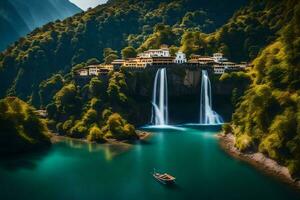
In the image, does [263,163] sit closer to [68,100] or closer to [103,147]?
[103,147]

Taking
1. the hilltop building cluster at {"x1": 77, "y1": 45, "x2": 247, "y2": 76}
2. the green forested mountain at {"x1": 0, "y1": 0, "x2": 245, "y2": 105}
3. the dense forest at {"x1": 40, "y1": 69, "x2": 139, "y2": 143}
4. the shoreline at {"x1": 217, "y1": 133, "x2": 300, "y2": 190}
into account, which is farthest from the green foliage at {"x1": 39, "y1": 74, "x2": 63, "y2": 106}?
the shoreline at {"x1": 217, "y1": 133, "x2": 300, "y2": 190}

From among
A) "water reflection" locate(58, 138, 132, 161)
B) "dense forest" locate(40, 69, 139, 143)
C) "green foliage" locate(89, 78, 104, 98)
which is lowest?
"water reflection" locate(58, 138, 132, 161)

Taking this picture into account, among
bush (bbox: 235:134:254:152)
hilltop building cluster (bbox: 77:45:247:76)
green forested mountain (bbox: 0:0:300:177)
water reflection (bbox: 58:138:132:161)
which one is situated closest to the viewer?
green forested mountain (bbox: 0:0:300:177)

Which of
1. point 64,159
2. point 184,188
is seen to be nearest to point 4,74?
point 64,159

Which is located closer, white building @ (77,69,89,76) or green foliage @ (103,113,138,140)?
green foliage @ (103,113,138,140)

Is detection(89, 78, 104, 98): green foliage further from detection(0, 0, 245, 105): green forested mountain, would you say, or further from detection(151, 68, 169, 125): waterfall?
detection(0, 0, 245, 105): green forested mountain

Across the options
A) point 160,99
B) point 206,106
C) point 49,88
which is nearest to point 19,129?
point 160,99
